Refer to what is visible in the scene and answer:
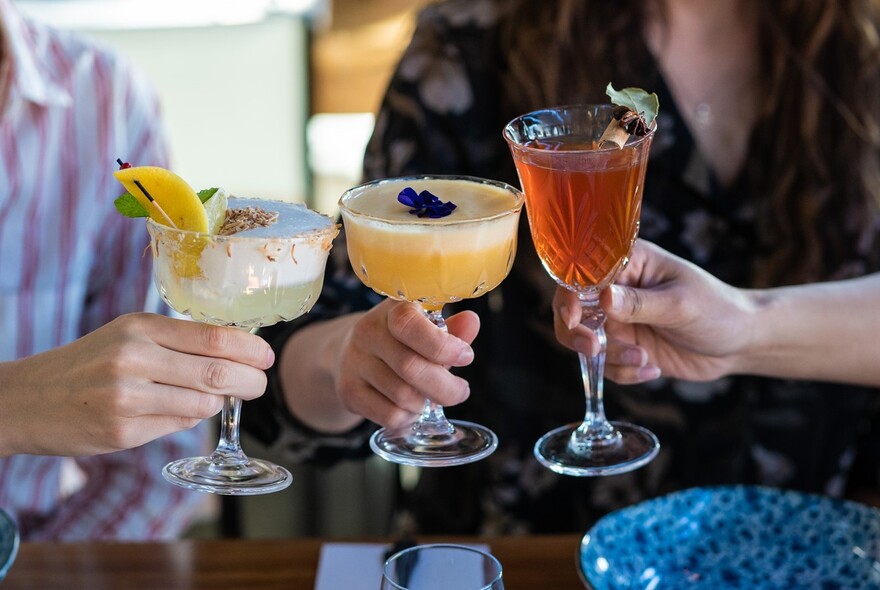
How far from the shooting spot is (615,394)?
211cm

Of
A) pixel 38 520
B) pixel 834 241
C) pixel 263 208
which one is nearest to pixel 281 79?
pixel 38 520

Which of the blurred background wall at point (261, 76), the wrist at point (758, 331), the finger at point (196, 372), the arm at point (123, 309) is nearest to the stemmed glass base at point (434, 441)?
the finger at point (196, 372)

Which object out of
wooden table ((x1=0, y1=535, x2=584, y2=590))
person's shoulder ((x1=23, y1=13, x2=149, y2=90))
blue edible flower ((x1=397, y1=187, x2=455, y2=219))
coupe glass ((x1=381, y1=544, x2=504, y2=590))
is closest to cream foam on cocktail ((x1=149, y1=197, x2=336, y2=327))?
blue edible flower ((x1=397, y1=187, x2=455, y2=219))

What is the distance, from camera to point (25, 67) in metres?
2.16

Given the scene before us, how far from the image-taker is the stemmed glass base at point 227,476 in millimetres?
1250

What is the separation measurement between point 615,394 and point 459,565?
1.08 metres

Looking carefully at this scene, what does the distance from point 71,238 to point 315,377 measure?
751mm

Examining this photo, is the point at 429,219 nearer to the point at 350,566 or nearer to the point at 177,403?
the point at 177,403

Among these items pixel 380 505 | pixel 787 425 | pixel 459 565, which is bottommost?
pixel 380 505

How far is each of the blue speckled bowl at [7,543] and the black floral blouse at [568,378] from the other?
0.74m

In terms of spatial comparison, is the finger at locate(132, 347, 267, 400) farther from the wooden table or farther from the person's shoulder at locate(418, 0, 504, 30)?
the person's shoulder at locate(418, 0, 504, 30)

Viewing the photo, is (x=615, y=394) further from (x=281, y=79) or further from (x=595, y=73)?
(x=281, y=79)

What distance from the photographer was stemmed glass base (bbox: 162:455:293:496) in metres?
1.25

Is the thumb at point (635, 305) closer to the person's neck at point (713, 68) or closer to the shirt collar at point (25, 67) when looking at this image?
the person's neck at point (713, 68)
